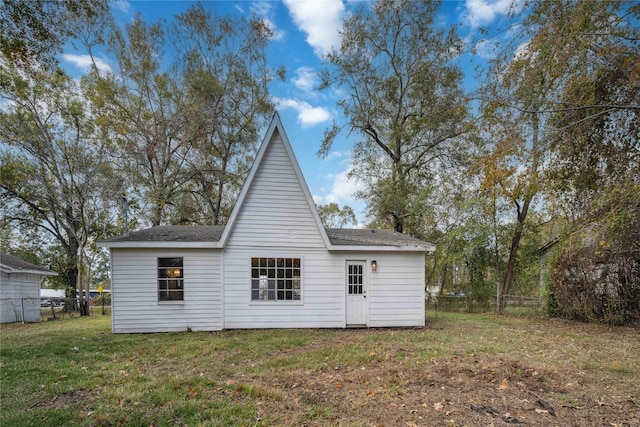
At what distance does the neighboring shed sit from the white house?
838cm

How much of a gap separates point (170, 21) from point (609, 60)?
19.3 metres

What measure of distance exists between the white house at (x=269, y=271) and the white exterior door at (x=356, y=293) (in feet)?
0.10

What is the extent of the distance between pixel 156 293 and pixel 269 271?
3051 millimetres

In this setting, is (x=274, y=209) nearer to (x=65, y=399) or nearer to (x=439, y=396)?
(x=65, y=399)

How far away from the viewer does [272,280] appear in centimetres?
877

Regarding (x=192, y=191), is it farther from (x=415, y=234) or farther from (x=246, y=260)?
(x=415, y=234)

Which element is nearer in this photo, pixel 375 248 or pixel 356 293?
pixel 375 248

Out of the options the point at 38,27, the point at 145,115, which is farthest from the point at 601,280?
the point at 145,115

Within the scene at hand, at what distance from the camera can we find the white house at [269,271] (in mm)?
8242

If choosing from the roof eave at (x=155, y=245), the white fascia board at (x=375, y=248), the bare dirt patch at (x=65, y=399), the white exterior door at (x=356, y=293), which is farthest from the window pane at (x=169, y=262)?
the white exterior door at (x=356, y=293)

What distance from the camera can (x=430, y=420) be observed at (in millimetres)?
3311

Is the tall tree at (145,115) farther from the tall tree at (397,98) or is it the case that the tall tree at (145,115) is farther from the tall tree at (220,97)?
the tall tree at (397,98)

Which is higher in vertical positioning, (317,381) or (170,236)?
→ (170,236)

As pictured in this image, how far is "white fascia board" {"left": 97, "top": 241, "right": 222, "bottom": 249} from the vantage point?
26.2ft
